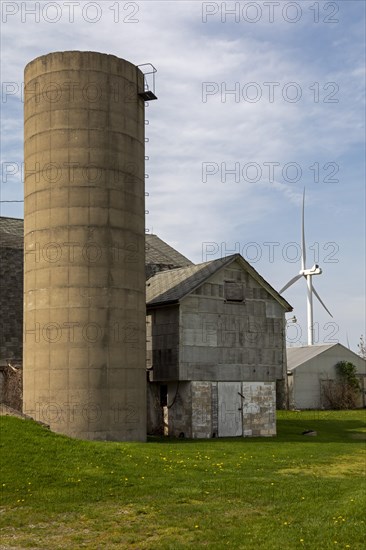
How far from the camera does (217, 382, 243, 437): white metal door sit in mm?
37875

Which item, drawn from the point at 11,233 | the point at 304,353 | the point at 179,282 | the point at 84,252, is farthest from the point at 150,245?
the point at 84,252

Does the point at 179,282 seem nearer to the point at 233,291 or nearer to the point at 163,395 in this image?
the point at 233,291

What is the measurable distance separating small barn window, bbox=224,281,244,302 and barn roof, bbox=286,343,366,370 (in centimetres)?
2494

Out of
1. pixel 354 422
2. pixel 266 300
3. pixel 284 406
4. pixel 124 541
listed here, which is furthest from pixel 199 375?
pixel 284 406

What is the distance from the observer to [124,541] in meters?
15.9

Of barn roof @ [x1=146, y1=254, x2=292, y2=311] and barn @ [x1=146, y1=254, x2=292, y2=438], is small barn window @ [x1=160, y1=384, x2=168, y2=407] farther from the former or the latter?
barn roof @ [x1=146, y1=254, x2=292, y2=311]

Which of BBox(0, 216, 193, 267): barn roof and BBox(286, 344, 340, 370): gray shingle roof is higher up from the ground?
BBox(0, 216, 193, 267): barn roof

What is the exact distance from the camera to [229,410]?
38250mm

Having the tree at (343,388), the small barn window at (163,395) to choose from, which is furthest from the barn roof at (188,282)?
the tree at (343,388)

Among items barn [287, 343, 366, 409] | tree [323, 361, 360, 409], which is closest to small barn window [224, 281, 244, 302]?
barn [287, 343, 366, 409]

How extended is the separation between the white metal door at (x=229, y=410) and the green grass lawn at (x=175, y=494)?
5.41 metres

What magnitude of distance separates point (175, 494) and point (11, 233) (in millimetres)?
34012

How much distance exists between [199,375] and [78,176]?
38.3 feet

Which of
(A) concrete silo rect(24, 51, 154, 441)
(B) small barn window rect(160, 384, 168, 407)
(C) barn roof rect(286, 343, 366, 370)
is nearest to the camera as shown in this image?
(A) concrete silo rect(24, 51, 154, 441)
